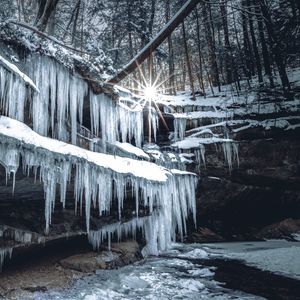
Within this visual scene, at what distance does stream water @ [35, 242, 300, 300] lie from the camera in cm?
598

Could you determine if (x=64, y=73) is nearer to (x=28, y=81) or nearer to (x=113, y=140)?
(x=28, y=81)

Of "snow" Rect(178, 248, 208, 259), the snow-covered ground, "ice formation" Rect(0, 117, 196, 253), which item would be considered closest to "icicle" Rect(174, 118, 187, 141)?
"ice formation" Rect(0, 117, 196, 253)

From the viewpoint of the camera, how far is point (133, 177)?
7754mm

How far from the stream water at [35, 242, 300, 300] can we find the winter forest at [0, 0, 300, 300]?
4cm

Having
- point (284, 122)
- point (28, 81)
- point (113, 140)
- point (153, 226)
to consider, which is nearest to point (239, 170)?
point (284, 122)

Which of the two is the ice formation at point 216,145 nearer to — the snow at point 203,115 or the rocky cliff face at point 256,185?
the rocky cliff face at point 256,185

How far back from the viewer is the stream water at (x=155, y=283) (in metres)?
5.98

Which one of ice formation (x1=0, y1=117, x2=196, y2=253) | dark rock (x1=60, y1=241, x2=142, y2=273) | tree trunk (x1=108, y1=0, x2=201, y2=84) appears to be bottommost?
dark rock (x1=60, y1=241, x2=142, y2=273)

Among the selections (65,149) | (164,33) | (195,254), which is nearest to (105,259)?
(195,254)

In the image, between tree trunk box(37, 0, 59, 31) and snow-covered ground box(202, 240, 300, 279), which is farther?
snow-covered ground box(202, 240, 300, 279)

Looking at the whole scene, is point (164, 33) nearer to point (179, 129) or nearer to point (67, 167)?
point (67, 167)

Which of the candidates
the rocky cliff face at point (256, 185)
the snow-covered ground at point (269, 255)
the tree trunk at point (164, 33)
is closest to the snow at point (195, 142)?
the rocky cliff face at point (256, 185)

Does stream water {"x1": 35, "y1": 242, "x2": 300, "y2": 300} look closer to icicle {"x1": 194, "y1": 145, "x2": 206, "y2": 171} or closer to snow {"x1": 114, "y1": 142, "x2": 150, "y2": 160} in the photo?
snow {"x1": 114, "y1": 142, "x2": 150, "y2": 160}

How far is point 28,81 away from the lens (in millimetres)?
6734
